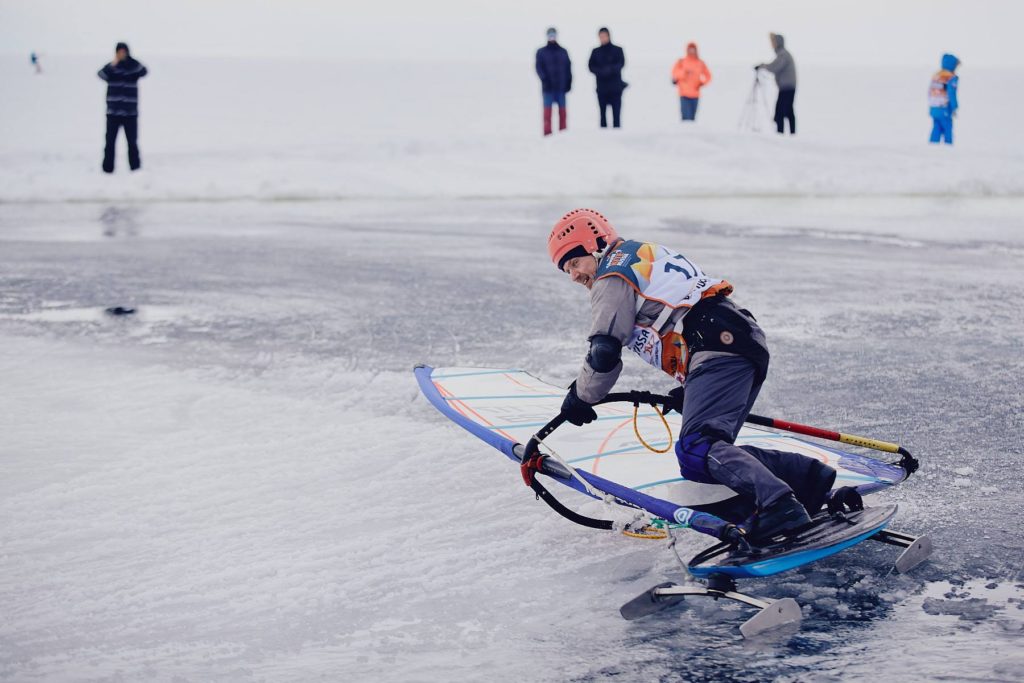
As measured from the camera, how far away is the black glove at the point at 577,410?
3.88 metres

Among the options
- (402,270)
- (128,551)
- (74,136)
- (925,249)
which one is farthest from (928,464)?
(74,136)

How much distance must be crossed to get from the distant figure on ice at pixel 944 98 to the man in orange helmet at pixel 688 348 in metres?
15.6

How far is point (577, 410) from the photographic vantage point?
3.89 m

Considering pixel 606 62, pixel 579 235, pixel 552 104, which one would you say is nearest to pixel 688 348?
pixel 579 235

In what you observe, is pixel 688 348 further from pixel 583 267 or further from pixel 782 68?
pixel 782 68

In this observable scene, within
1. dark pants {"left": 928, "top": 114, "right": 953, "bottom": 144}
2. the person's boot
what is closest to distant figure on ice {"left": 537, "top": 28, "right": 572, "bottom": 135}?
dark pants {"left": 928, "top": 114, "right": 953, "bottom": 144}

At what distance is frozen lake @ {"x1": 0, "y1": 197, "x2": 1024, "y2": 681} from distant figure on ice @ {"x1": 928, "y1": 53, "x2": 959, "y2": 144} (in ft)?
29.6

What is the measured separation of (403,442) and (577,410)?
4.89 feet

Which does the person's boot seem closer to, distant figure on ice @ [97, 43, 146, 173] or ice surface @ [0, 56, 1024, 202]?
ice surface @ [0, 56, 1024, 202]

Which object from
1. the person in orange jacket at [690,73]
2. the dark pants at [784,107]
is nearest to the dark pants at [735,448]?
the person in orange jacket at [690,73]

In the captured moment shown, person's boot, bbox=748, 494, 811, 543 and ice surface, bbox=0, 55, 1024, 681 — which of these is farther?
person's boot, bbox=748, 494, 811, 543

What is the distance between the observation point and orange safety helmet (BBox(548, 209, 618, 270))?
12.9 feet

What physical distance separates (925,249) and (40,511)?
888 cm

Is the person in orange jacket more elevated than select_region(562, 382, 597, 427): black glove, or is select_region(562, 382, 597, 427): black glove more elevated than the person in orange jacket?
the person in orange jacket
